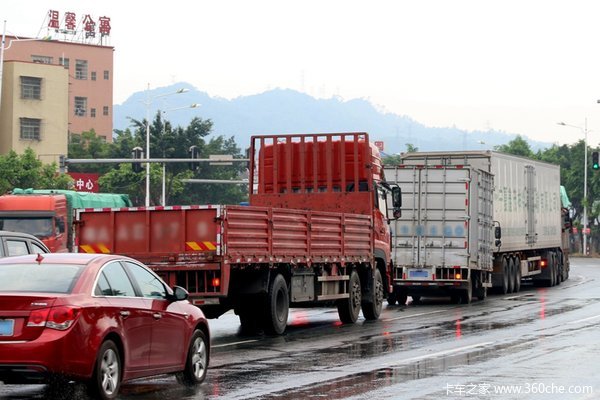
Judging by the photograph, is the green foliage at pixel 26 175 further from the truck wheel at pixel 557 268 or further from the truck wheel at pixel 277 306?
the truck wheel at pixel 277 306

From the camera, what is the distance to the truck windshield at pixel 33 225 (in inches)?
1654

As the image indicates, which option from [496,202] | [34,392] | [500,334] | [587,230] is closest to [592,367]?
[500,334]

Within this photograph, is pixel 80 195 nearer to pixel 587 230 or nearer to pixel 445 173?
pixel 445 173

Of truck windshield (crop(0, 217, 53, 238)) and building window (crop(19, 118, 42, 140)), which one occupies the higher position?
building window (crop(19, 118, 42, 140))

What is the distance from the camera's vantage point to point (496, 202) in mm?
34531

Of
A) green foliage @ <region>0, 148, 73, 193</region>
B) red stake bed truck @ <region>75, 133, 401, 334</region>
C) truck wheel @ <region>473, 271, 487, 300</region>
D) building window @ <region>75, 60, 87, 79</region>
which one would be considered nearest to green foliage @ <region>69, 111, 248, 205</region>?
building window @ <region>75, 60, 87, 79</region>

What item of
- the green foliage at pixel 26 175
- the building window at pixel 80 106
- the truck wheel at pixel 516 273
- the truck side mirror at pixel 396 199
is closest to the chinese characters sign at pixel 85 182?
the green foliage at pixel 26 175

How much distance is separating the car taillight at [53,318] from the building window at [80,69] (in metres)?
105

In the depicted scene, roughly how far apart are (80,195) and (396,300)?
18.3m

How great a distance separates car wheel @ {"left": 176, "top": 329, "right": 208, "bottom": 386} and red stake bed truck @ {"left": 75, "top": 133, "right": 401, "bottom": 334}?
4.78 meters

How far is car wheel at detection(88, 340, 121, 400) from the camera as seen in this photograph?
11.7 metres

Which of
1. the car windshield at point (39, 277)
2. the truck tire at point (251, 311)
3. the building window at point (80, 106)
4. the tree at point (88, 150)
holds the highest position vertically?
the building window at point (80, 106)

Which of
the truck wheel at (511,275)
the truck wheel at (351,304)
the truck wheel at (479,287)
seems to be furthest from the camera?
the truck wheel at (511,275)

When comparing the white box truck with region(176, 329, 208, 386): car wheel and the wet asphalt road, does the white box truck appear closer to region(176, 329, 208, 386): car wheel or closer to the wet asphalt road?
the wet asphalt road
